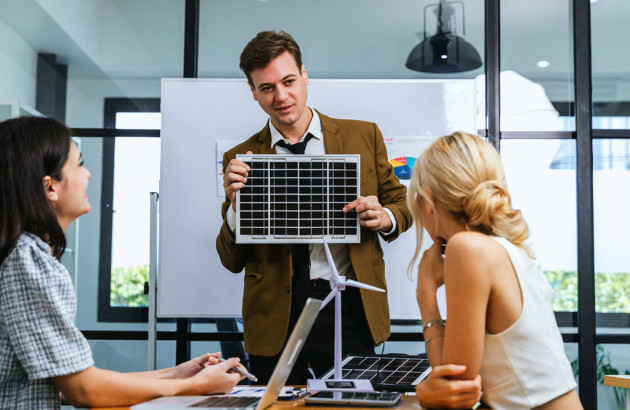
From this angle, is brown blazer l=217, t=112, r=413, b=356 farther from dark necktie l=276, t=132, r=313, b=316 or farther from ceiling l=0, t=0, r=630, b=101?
ceiling l=0, t=0, r=630, b=101

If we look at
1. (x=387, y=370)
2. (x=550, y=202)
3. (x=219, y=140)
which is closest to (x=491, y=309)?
(x=387, y=370)

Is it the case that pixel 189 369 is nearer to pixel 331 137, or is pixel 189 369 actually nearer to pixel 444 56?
pixel 331 137

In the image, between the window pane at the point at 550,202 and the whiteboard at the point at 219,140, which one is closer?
the whiteboard at the point at 219,140

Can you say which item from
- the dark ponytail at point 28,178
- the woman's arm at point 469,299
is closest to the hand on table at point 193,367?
the dark ponytail at point 28,178

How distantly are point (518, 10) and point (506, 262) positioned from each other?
3279 mm

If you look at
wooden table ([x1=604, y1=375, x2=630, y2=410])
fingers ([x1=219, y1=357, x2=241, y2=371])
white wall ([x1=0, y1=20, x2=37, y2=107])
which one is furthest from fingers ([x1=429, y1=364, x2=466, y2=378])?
white wall ([x1=0, y1=20, x2=37, y2=107])

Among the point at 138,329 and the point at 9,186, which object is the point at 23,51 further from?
the point at 9,186

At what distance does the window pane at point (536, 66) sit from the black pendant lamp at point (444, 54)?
0.24 meters

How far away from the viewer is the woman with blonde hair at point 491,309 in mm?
1503

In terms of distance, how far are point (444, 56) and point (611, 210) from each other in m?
1.48

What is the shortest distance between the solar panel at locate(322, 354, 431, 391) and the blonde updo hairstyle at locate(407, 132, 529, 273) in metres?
0.38

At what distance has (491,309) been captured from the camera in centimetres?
155

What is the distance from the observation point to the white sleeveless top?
4.94 ft

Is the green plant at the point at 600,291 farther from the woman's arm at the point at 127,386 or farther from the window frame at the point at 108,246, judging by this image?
the woman's arm at the point at 127,386
